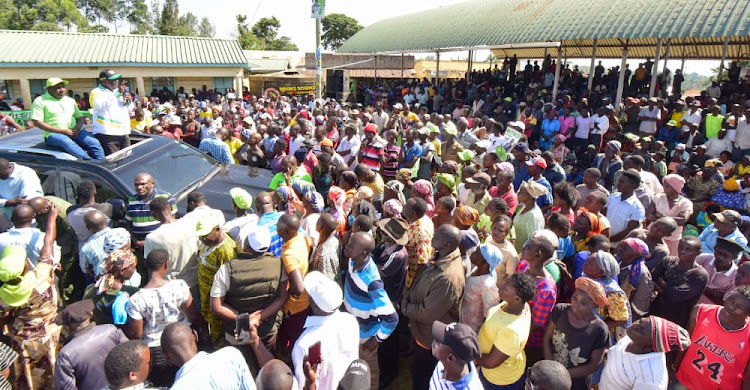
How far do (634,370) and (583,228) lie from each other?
176 cm

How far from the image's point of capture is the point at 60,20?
118 ft

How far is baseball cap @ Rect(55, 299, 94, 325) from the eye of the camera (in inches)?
104

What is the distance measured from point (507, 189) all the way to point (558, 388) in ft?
10.2

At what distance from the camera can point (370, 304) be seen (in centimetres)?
288

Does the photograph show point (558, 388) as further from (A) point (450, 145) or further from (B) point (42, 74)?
(B) point (42, 74)

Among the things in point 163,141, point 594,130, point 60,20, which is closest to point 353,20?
point 60,20

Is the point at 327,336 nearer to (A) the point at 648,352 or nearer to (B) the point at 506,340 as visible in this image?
(B) the point at 506,340

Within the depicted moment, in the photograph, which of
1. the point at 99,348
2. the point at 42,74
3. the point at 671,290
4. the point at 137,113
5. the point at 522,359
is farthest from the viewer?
the point at 42,74

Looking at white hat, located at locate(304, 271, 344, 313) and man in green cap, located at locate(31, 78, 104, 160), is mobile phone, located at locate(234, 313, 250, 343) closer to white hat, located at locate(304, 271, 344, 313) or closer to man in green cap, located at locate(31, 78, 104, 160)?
white hat, located at locate(304, 271, 344, 313)

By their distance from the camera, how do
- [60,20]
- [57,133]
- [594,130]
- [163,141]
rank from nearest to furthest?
[57,133], [163,141], [594,130], [60,20]

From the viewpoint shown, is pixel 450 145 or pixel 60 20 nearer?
pixel 450 145

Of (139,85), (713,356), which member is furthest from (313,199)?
(139,85)

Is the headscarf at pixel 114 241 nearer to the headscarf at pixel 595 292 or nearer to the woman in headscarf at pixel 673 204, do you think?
the headscarf at pixel 595 292

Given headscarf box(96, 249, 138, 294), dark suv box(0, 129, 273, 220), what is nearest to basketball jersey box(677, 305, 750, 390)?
headscarf box(96, 249, 138, 294)
